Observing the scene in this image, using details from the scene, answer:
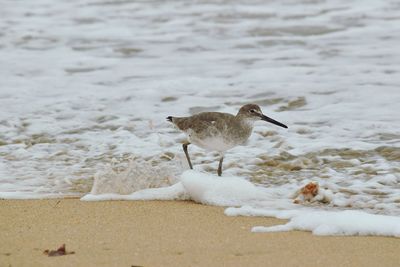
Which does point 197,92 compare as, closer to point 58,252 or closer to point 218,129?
point 218,129

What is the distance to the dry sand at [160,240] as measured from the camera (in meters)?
4.02

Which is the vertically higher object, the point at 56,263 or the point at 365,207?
the point at 56,263

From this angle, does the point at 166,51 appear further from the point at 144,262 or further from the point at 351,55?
the point at 144,262

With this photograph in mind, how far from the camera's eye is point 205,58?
32.5 ft

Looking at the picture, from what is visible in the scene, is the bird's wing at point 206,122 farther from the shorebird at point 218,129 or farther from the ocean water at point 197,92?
the ocean water at point 197,92

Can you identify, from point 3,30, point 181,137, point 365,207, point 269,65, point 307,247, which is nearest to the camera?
point 307,247

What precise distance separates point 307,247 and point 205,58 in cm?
587

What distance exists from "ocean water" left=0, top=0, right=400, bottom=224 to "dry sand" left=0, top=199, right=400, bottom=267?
0.43m

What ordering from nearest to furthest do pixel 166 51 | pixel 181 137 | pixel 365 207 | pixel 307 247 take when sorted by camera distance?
pixel 307 247 < pixel 365 207 < pixel 181 137 < pixel 166 51

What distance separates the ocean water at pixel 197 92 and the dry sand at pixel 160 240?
0.43 meters

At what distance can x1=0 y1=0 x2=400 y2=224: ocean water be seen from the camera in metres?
5.79

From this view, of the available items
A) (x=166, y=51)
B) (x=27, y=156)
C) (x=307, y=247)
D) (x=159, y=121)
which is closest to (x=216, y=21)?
(x=166, y=51)

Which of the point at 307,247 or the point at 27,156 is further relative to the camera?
the point at 27,156

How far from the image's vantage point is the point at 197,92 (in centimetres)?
839
